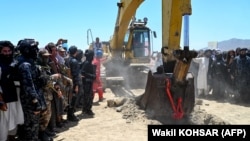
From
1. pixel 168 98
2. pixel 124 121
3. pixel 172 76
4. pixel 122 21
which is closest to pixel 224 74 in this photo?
pixel 122 21

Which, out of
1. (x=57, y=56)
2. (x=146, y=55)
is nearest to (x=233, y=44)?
(x=146, y=55)

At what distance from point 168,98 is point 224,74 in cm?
481

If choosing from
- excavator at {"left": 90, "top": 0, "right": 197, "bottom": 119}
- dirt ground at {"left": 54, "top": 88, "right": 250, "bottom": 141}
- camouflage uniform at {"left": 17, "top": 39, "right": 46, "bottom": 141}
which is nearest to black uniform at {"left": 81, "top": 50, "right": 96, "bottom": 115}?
dirt ground at {"left": 54, "top": 88, "right": 250, "bottom": 141}

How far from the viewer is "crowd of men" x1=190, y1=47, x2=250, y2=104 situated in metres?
10.2

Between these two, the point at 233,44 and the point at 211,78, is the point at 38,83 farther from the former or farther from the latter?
the point at 233,44

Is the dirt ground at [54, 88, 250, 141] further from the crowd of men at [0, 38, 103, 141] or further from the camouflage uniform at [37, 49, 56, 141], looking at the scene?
the crowd of men at [0, 38, 103, 141]

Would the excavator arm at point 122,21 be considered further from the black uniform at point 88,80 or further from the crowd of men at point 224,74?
the crowd of men at point 224,74

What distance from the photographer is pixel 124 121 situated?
7.23m

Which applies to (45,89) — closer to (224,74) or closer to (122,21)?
(122,21)

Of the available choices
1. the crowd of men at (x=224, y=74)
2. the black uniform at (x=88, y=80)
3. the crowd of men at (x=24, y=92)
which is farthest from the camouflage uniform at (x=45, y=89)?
the crowd of men at (x=224, y=74)

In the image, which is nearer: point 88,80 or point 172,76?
point 172,76

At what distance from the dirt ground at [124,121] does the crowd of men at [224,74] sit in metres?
0.94

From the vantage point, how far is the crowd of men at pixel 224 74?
10180 millimetres

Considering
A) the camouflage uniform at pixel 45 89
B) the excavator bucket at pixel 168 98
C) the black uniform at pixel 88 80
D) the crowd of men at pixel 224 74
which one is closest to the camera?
the camouflage uniform at pixel 45 89
